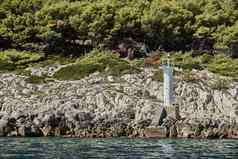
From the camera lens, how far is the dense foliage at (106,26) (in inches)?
3187

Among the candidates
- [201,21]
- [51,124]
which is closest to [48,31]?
[201,21]

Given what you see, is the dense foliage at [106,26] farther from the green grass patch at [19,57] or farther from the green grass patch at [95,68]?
the green grass patch at [95,68]

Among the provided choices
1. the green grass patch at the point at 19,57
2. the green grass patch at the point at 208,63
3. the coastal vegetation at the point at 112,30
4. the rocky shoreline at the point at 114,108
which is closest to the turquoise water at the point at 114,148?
the rocky shoreline at the point at 114,108

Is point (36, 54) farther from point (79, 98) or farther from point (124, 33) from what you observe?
point (79, 98)

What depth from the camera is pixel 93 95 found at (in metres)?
62.7

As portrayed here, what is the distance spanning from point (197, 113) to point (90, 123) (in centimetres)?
907

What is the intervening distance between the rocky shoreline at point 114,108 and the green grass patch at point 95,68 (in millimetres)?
1049

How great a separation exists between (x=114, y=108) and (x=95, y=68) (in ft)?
31.0

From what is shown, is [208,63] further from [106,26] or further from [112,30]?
[106,26]

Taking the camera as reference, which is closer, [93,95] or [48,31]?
[93,95]

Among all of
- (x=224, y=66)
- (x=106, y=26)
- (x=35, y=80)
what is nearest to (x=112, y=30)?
(x=106, y=26)

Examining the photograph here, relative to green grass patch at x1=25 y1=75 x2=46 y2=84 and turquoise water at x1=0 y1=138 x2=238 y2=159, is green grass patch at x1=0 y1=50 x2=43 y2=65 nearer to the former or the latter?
green grass patch at x1=25 y1=75 x2=46 y2=84

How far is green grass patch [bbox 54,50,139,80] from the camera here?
68369 millimetres

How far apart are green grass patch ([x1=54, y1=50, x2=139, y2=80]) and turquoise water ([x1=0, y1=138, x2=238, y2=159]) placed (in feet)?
46.8
